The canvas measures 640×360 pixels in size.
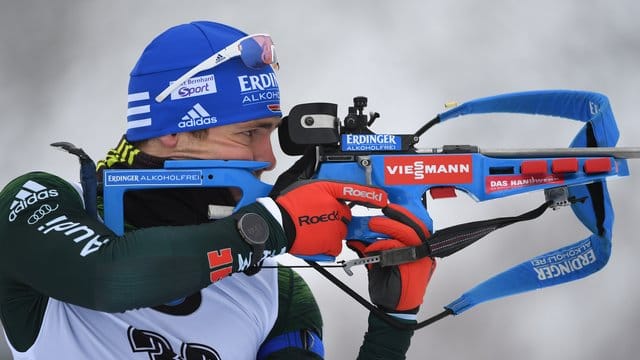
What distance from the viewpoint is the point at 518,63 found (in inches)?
116

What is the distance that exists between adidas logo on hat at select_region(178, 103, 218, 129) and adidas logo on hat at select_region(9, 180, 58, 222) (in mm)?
366

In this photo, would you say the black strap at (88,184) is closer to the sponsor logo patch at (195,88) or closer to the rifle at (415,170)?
the rifle at (415,170)

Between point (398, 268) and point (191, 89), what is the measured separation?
0.63 m

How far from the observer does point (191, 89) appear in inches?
69.3

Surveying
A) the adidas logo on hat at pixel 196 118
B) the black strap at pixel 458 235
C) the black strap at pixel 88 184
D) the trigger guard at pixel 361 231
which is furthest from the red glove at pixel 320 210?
the black strap at pixel 88 184

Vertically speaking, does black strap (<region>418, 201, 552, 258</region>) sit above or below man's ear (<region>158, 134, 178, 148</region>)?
below

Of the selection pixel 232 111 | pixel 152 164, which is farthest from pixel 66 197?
pixel 232 111

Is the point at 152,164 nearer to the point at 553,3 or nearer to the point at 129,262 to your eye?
the point at 129,262

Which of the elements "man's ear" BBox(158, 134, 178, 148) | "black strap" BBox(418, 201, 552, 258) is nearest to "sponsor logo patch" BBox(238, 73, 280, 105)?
"man's ear" BBox(158, 134, 178, 148)

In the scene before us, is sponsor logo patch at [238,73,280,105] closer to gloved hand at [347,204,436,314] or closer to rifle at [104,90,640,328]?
rifle at [104,90,640,328]

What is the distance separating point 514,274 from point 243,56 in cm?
95

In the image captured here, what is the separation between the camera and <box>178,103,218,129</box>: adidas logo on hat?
176 cm

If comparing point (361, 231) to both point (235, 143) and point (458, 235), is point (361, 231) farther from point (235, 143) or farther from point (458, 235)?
point (235, 143)

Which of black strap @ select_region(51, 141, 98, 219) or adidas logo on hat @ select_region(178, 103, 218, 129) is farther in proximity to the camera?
adidas logo on hat @ select_region(178, 103, 218, 129)
